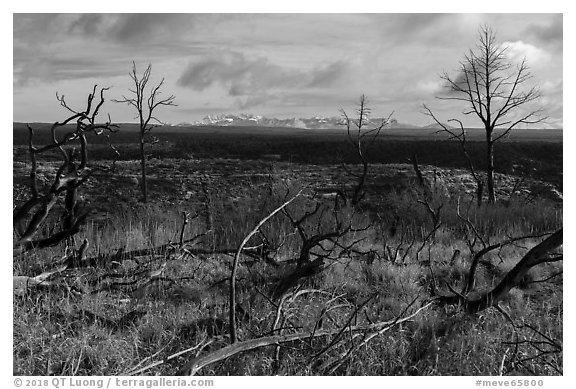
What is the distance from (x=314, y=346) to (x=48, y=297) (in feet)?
7.23

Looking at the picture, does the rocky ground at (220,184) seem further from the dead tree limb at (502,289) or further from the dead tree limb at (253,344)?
the dead tree limb at (253,344)

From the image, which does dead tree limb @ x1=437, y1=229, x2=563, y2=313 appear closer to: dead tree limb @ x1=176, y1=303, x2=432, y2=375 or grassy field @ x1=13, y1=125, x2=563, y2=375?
grassy field @ x1=13, y1=125, x2=563, y2=375

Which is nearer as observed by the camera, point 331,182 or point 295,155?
point 331,182

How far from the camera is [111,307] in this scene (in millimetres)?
4441

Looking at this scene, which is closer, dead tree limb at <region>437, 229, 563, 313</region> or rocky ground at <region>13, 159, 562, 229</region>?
dead tree limb at <region>437, 229, 563, 313</region>

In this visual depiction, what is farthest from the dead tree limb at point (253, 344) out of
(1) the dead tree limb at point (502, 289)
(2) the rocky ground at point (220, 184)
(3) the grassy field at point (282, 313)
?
(2) the rocky ground at point (220, 184)

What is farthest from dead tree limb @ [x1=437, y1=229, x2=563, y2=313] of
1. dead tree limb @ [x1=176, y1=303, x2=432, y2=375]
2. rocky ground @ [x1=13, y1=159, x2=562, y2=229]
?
rocky ground @ [x1=13, y1=159, x2=562, y2=229]

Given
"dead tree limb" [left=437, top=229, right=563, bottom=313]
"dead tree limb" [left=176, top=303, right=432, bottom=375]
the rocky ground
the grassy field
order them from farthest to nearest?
the rocky ground → "dead tree limb" [left=437, top=229, right=563, bottom=313] → the grassy field → "dead tree limb" [left=176, top=303, right=432, bottom=375]

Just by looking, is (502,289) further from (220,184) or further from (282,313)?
(220,184)

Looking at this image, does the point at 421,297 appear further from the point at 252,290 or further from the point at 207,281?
the point at 207,281

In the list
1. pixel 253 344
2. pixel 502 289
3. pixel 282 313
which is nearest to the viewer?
pixel 253 344

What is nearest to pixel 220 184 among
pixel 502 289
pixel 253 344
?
pixel 502 289
